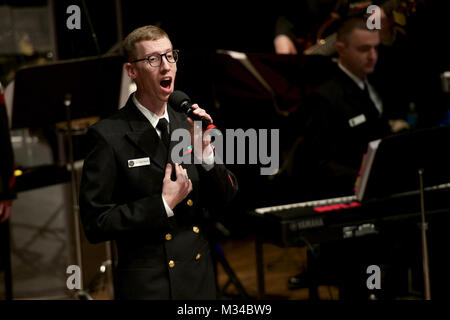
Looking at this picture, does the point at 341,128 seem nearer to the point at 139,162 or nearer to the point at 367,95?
the point at 367,95

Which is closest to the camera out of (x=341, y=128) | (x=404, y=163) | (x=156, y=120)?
(x=156, y=120)

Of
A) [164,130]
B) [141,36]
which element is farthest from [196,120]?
[141,36]

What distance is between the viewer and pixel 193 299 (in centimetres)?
221

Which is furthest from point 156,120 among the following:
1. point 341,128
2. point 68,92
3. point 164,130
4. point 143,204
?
point 341,128

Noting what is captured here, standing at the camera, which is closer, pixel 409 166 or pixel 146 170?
pixel 146 170

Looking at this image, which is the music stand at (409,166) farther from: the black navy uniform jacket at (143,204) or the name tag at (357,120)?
the black navy uniform jacket at (143,204)

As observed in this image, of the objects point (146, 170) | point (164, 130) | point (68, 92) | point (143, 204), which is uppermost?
point (68, 92)

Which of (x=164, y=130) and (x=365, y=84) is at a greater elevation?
(x=365, y=84)

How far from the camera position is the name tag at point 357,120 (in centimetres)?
342

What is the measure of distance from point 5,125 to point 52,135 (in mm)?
1483

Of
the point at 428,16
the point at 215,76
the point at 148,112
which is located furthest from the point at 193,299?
the point at 428,16

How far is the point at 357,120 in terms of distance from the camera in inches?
135

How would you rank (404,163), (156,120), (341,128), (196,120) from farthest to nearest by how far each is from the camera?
1. (341,128)
2. (404,163)
3. (156,120)
4. (196,120)

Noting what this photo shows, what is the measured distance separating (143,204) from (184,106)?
0.35 metres
